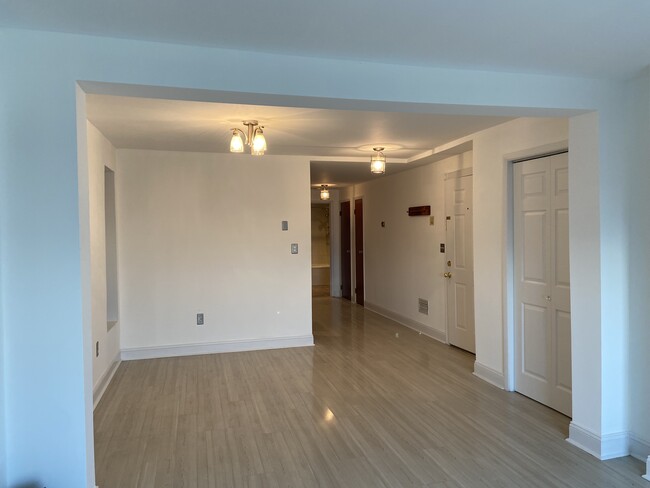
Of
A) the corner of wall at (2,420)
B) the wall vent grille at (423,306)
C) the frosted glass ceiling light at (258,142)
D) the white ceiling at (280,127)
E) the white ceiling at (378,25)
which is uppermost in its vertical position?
the white ceiling at (280,127)

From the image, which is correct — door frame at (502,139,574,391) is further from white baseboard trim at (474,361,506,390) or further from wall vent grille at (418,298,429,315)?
wall vent grille at (418,298,429,315)

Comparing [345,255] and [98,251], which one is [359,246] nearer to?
[345,255]

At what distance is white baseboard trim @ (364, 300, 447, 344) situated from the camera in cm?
602

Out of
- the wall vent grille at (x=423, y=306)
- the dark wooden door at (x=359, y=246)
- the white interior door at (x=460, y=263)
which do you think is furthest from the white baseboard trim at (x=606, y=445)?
the dark wooden door at (x=359, y=246)

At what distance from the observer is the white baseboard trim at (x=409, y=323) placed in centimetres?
602

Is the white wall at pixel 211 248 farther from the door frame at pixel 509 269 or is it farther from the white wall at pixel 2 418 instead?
the white wall at pixel 2 418

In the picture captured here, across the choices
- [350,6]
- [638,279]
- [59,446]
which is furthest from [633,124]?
[59,446]

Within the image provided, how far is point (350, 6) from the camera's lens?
71.9 inches

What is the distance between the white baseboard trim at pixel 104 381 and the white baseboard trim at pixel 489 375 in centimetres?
357

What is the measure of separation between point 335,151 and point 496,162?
74.9 inches

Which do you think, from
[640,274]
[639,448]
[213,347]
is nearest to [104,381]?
[213,347]

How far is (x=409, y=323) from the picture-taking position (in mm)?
6840

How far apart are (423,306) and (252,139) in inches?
146

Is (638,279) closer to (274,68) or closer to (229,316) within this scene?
(274,68)
